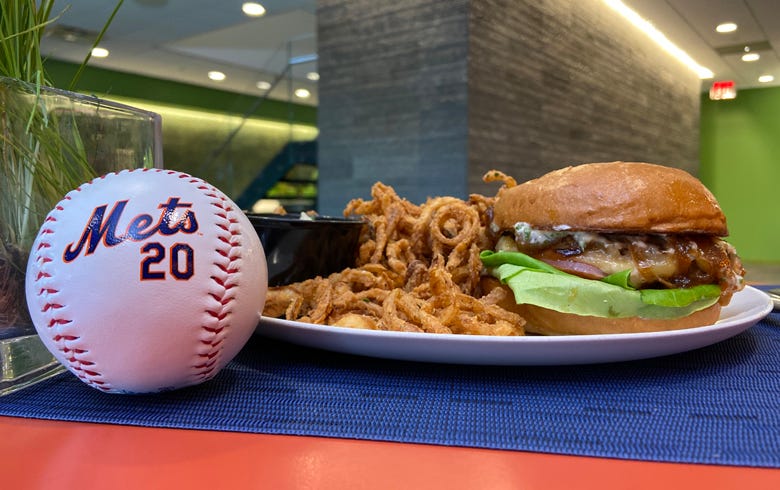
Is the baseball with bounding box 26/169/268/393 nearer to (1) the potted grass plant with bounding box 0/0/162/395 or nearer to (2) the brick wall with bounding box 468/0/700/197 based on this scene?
(1) the potted grass plant with bounding box 0/0/162/395

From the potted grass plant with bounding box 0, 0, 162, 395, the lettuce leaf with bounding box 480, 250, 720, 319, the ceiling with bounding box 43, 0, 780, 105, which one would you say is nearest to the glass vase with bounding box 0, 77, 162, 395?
the potted grass plant with bounding box 0, 0, 162, 395

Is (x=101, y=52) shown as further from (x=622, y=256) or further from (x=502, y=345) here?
(x=502, y=345)

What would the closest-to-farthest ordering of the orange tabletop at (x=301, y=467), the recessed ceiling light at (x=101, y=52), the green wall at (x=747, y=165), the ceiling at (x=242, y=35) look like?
the orange tabletop at (x=301, y=467), the recessed ceiling light at (x=101, y=52), the ceiling at (x=242, y=35), the green wall at (x=747, y=165)

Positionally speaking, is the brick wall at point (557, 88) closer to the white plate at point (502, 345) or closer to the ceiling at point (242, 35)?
the ceiling at point (242, 35)

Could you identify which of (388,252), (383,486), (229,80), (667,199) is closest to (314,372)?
(383,486)

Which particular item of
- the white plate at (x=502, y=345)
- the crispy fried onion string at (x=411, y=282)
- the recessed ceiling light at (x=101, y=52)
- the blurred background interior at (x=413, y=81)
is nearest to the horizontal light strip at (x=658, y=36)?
the blurred background interior at (x=413, y=81)

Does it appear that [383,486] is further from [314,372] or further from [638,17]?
[638,17]

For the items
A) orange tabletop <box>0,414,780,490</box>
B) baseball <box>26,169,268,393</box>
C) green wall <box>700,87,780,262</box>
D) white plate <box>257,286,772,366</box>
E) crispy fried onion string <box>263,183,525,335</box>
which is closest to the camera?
orange tabletop <box>0,414,780,490</box>
